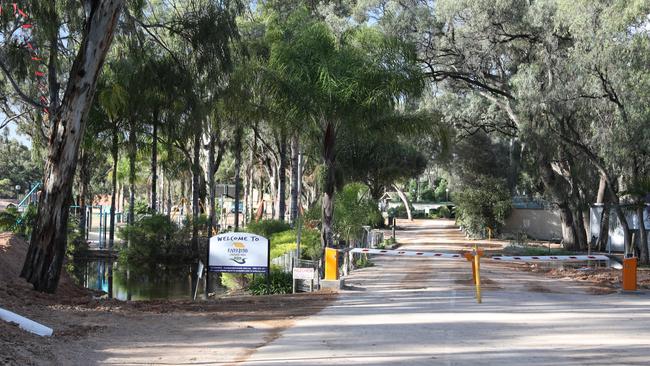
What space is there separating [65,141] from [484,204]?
36.9m

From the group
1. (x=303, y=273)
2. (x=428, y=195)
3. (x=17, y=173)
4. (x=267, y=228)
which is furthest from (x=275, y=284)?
(x=428, y=195)

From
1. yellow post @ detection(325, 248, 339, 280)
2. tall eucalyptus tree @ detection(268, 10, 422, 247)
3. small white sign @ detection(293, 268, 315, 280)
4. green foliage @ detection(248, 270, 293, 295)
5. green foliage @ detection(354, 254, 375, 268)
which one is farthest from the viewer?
green foliage @ detection(354, 254, 375, 268)

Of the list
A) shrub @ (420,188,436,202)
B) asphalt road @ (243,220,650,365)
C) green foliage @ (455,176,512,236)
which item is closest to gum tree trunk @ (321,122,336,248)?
asphalt road @ (243,220,650,365)

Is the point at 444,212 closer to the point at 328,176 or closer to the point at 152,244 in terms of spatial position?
the point at 152,244

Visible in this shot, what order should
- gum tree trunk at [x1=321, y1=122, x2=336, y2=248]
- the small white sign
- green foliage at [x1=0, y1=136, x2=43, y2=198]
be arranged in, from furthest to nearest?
green foliage at [x1=0, y1=136, x2=43, y2=198] → gum tree trunk at [x1=321, y1=122, x2=336, y2=248] → the small white sign

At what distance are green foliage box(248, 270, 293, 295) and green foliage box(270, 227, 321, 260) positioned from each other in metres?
2.63

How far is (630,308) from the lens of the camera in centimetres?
1351

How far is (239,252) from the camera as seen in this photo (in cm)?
1561

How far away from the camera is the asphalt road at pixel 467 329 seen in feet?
28.2

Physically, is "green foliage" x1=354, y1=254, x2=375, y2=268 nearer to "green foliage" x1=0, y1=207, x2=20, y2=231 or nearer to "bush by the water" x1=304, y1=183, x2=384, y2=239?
"bush by the water" x1=304, y1=183, x2=384, y2=239

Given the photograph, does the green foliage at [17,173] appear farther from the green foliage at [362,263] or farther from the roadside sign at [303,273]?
the roadside sign at [303,273]

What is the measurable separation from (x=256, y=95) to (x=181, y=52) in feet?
8.47

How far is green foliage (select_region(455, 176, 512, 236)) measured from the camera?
46.8m

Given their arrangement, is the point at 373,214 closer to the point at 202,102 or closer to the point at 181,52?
the point at 202,102
